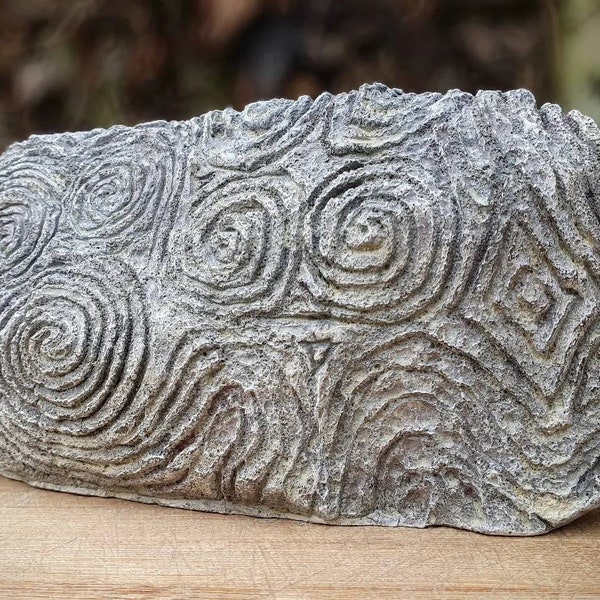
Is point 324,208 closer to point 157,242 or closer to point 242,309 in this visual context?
point 242,309

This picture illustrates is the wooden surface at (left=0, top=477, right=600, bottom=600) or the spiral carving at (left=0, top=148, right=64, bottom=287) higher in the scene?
the spiral carving at (left=0, top=148, right=64, bottom=287)

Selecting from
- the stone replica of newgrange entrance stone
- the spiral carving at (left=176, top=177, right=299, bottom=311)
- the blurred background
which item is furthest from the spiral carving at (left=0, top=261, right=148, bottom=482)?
the blurred background

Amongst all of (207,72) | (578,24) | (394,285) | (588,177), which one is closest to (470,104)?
(588,177)

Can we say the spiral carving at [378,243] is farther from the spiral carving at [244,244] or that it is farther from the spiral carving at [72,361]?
the spiral carving at [72,361]

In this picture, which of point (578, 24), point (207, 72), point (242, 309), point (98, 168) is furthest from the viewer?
point (207, 72)

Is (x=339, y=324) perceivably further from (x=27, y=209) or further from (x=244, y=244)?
(x=27, y=209)

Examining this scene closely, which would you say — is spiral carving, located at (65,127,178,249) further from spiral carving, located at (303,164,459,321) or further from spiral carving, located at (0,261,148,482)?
spiral carving, located at (303,164,459,321)

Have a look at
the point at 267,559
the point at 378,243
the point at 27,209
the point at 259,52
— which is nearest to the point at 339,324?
the point at 378,243
